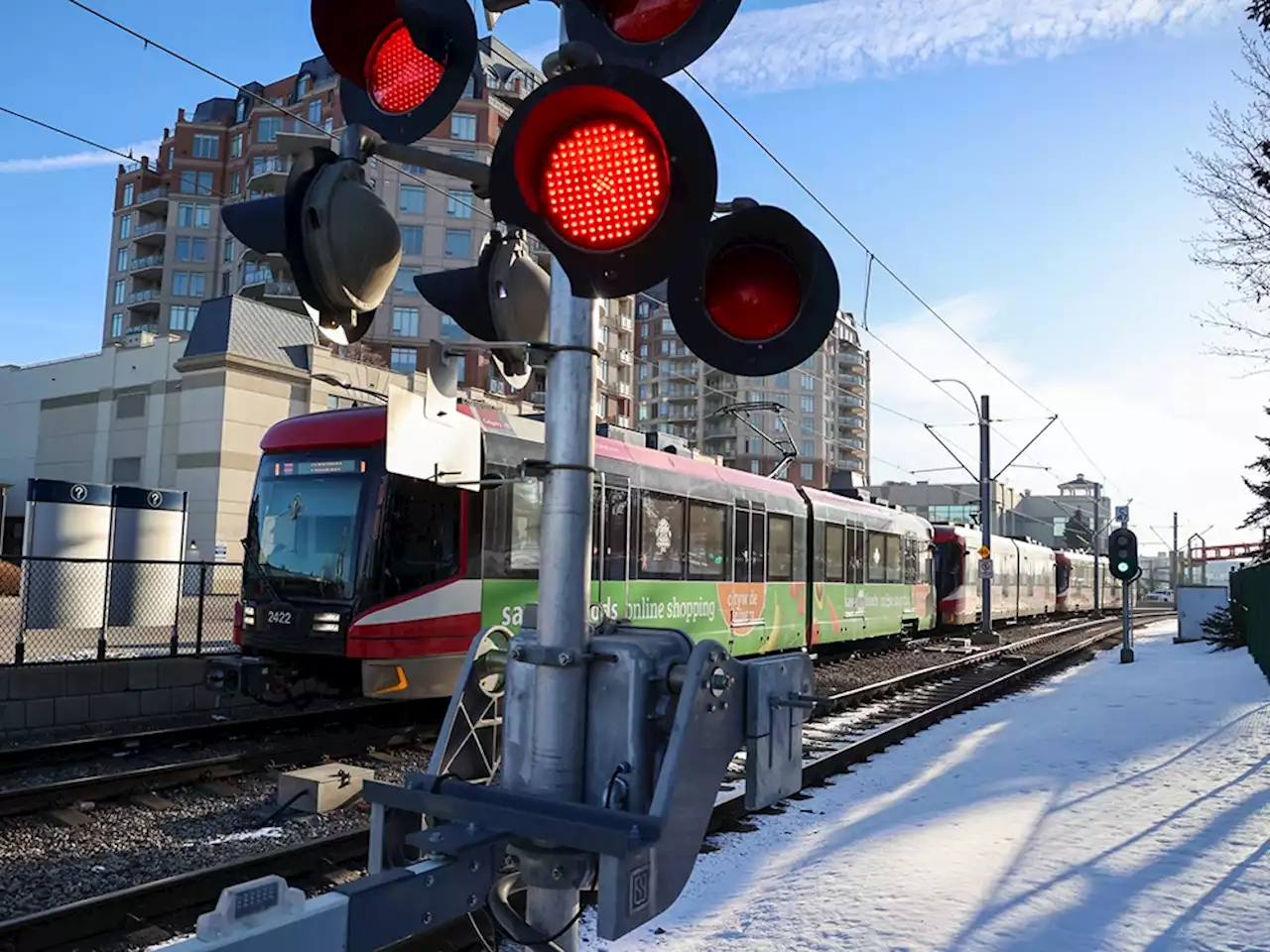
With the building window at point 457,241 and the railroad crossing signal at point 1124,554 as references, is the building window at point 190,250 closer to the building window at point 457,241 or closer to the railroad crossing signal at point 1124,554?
the building window at point 457,241

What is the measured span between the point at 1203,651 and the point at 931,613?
22.5 ft

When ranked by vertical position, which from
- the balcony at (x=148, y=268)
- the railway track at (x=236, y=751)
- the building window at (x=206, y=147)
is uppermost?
the building window at (x=206, y=147)

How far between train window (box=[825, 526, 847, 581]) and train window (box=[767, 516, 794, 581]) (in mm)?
1690

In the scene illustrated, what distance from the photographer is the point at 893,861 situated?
6098 millimetres

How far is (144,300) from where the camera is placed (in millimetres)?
75500

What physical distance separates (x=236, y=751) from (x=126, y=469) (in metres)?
37.8

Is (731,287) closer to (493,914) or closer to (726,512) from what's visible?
(493,914)

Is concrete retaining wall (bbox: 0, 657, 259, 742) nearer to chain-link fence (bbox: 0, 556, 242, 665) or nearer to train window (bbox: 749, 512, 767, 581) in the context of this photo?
chain-link fence (bbox: 0, 556, 242, 665)

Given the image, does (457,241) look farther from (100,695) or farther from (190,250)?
(100,695)

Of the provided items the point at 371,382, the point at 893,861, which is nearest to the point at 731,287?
the point at 893,861

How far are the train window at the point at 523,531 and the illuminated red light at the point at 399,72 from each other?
7.83 meters

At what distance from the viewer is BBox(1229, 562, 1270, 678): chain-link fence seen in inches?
669

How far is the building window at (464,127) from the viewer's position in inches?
2475

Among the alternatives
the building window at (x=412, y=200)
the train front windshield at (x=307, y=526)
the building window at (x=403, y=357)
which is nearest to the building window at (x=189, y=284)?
the building window at (x=412, y=200)
